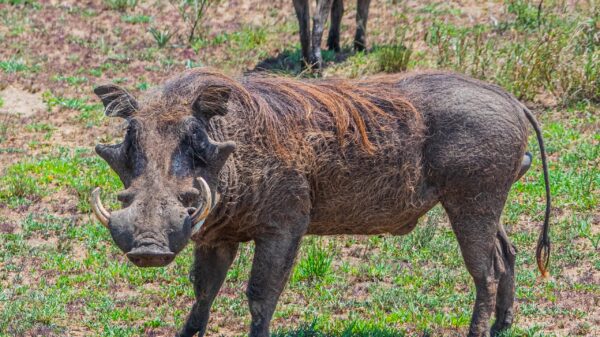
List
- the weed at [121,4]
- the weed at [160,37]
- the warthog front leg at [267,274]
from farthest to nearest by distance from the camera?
the weed at [121,4] → the weed at [160,37] → the warthog front leg at [267,274]

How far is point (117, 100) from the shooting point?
4676 millimetres

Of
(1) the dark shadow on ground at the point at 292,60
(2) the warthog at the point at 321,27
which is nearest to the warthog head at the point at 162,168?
(2) the warthog at the point at 321,27

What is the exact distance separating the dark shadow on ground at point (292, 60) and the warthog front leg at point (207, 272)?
5258 millimetres

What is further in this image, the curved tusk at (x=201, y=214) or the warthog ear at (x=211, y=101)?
the warthog ear at (x=211, y=101)

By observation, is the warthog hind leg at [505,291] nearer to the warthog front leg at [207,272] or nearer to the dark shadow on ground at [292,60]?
the warthog front leg at [207,272]

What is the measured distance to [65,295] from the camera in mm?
6125

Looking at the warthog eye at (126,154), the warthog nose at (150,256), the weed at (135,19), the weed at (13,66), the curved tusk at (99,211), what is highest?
the warthog eye at (126,154)

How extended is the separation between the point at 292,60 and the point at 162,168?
6703 millimetres

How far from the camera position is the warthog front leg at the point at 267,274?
4961 mm

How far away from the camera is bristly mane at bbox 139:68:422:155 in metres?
4.85

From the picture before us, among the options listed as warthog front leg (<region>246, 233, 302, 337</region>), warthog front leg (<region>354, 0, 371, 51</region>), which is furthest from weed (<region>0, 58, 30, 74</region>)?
warthog front leg (<region>246, 233, 302, 337</region>)

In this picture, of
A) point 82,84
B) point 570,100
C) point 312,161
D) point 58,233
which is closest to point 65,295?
point 58,233

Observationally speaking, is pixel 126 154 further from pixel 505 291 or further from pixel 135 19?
pixel 135 19

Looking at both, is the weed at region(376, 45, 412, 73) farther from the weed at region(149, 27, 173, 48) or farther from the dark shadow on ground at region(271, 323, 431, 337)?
the dark shadow on ground at region(271, 323, 431, 337)
